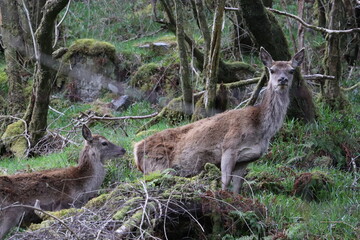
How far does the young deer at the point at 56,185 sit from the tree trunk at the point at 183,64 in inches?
122

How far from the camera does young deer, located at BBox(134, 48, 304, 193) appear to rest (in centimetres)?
955

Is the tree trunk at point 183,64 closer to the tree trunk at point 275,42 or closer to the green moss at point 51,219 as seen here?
the tree trunk at point 275,42

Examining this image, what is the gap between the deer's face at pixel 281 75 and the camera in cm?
988

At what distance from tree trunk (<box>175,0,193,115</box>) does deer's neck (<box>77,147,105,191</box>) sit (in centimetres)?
348

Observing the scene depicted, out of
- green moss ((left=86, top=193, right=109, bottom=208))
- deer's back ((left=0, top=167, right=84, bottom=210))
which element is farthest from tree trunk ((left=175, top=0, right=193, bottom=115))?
green moss ((left=86, top=193, right=109, bottom=208))

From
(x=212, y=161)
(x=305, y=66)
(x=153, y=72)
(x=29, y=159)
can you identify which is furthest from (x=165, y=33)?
(x=212, y=161)

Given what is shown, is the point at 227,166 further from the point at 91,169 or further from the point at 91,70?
the point at 91,70

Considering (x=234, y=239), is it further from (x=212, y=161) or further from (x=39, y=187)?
(x=39, y=187)

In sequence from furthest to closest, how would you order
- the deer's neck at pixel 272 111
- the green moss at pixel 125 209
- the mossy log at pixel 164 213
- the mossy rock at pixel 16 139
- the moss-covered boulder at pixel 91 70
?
the moss-covered boulder at pixel 91 70 < the mossy rock at pixel 16 139 < the deer's neck at pixel 272 111 < the green moss at pixel 125 209 < the mossy log at pixel 164 213

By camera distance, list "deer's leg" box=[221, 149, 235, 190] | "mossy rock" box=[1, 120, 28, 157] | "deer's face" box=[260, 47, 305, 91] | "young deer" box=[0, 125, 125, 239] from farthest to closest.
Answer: "mossy rock" box=[1, 120, 28, 157] < "deer's face" box=[260, 47, 305, 91] < "deer's leg" box=[221, 149, 235, 190] < "young deer" box=[0, 125, 125, 239]

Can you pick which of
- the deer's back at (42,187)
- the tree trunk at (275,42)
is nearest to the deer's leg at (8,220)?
the deer's back at (42,187)

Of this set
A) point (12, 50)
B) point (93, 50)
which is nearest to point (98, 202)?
point (12, 50)

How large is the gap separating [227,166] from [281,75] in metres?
1.78

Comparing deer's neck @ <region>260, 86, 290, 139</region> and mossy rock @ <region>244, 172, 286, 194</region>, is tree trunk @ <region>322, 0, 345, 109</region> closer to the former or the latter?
deer's neck @ <region>260, 86, 290, 139</region>
